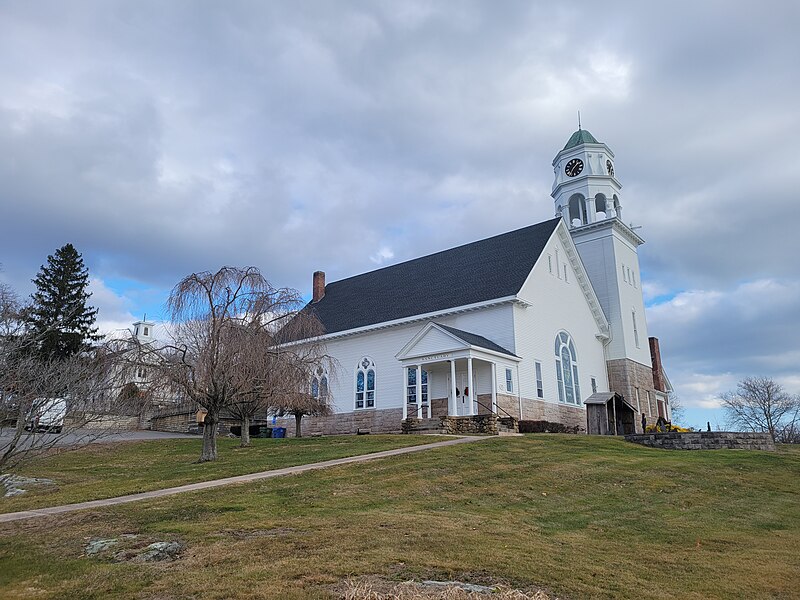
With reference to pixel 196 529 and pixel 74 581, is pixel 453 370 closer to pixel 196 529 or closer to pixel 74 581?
pixel 196 529

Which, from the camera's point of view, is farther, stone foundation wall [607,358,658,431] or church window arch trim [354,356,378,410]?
stone foundation wall [607,358,658,431]

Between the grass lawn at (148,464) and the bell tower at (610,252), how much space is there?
20.8 metres

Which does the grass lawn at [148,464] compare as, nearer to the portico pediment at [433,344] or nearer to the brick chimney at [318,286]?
the portico pediment at [433,344]

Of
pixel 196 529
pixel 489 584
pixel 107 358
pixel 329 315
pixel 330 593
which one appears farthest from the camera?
pixel 329 315

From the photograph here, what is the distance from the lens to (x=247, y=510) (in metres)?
10.9

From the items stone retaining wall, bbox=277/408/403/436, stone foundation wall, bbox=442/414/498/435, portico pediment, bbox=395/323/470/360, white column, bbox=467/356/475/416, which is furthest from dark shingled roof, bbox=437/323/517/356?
stone retaining wall, bbox=277/408/403/436

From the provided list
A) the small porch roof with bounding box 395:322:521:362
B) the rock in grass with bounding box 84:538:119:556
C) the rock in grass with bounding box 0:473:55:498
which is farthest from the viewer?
the small porch roof with bounding box 395:322:521:362

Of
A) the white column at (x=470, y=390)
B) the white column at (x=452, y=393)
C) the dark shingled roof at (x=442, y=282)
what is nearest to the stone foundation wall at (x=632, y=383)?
the dark shingled roof at (x=442, y=282)

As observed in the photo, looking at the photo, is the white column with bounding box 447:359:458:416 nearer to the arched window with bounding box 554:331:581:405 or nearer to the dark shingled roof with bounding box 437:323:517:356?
the dark shingled roof with bounding box 437:323:517:356

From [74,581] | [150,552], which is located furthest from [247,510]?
[74,581]

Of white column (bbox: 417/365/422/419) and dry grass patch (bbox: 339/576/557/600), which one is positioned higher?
white column (bbox: 417/365/422/419)

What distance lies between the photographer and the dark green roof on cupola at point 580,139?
42.6 metres

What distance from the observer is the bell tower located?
129ft

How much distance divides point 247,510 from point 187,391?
8329 mm
